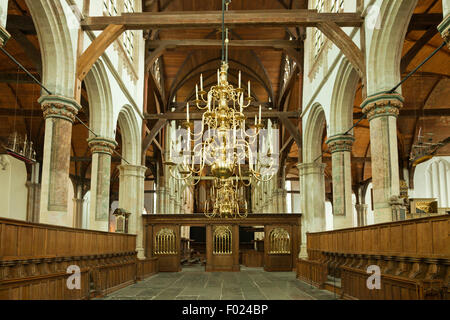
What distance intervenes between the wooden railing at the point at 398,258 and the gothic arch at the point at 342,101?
4059 mm

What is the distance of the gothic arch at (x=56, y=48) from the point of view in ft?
32.2

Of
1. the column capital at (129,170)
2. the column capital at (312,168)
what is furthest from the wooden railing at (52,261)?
the column capital at (312,168)

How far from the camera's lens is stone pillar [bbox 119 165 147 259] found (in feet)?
55.6

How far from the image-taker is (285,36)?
2134 centimetres

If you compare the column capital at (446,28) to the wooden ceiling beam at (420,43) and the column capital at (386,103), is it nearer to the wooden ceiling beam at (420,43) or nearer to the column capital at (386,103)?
the column capital at (386,103)

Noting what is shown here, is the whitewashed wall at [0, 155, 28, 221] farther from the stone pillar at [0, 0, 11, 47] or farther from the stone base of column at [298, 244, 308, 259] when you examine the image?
the stone pillar at [0, 0, 11, 47]

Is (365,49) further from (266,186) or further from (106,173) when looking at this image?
(266,186)

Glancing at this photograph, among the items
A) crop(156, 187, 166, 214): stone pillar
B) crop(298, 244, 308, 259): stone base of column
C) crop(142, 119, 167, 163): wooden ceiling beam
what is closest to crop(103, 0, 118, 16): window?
crop(142, 119, 167, 163): wooden ceiling beam

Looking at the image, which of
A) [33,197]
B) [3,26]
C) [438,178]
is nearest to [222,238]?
[33,197]

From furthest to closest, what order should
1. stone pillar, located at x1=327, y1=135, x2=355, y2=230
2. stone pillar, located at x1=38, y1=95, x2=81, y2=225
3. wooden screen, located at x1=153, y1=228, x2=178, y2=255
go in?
wooden screen, located at x1=153, y1=228, x2=178, y2=255 < stone pillar, located at x1=327, y1=135, x2=355, y2=230 < stone pillar, located at x1=38, y1=95, x2=81, y2=225

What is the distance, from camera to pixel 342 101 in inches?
527

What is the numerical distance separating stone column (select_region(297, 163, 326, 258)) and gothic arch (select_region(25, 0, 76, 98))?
10.5 meters

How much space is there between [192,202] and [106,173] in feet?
93.0

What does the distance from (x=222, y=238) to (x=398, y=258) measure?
36.2 ft
